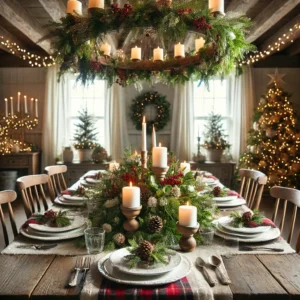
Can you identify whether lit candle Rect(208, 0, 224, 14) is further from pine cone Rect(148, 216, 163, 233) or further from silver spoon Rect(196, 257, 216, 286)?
silver spoon Rect(196, 257, 216, 286)

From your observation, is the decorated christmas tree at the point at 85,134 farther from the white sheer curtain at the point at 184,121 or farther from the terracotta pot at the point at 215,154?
the terracotta pot at the point at 215,154

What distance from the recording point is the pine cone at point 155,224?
160 centimetres

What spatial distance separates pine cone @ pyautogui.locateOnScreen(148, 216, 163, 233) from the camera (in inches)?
63.1

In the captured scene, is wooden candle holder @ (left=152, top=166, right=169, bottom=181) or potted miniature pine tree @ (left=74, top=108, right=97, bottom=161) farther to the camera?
potted miniature pine tree @ (left=74, top=108, right=97, bottom=161)

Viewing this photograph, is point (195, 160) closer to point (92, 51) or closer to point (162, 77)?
point (162, 77)

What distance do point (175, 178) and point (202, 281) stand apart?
61 cm

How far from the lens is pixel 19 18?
4.18 metres

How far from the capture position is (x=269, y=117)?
5.86 metres

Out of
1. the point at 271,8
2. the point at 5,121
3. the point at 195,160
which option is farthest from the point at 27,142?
the point at 271,8

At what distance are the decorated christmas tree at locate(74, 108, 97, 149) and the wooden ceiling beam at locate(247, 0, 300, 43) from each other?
3056 mm

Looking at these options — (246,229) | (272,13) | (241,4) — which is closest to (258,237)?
(246,229)

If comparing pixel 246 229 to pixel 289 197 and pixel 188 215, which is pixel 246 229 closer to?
pixel 188 215

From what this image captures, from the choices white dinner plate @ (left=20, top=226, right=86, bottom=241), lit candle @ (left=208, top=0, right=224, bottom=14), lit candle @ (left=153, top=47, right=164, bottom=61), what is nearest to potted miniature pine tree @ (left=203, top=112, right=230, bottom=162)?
lit candle @ (left=153, top=47, right=164, bottom=61)

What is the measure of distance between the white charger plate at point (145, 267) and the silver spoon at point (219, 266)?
0.13m
